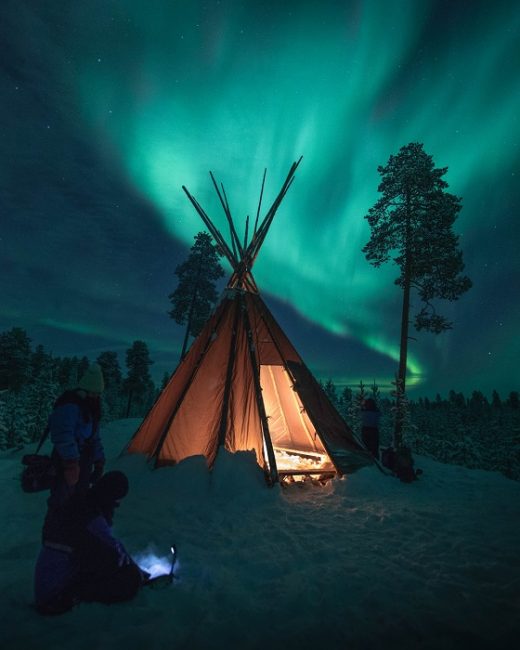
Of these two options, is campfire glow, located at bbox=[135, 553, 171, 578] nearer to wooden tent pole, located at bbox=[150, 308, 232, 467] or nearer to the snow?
the snow

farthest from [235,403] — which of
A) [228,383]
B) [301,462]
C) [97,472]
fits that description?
[97,472]

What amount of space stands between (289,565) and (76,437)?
8.21 ft

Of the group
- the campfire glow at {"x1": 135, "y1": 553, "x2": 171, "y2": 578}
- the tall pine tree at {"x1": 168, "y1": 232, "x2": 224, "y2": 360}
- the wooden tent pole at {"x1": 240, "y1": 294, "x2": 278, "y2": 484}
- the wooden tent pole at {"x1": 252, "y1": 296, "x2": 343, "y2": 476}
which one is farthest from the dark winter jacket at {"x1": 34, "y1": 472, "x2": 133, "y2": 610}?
the tall pine tree at {"x1": 168, "y1": 232, "x2": 224, "y2": 360}

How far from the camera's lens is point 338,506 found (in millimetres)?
4969

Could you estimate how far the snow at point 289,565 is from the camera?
2.20m

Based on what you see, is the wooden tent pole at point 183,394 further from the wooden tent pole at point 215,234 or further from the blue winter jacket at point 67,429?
the blue winter jacket at point 67,429

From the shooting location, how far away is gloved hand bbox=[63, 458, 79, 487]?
254cm

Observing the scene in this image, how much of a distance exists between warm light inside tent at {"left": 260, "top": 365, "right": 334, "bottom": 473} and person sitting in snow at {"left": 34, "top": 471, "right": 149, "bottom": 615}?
5103 millimetres

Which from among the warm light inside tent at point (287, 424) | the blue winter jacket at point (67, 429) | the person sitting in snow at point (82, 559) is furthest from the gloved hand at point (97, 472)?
the warm light inside tent at point (287, 424)

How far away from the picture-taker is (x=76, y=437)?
2.84 meters

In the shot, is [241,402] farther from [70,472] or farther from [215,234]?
[215,234]

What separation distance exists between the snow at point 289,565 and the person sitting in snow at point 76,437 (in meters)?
0.88

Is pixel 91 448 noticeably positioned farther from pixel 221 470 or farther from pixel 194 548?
pixel 221 470

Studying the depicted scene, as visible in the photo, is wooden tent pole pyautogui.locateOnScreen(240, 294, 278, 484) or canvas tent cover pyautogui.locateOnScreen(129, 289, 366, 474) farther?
canvas tent cover pyautogui.locateOnScreen(129, 289, 366, 474)
